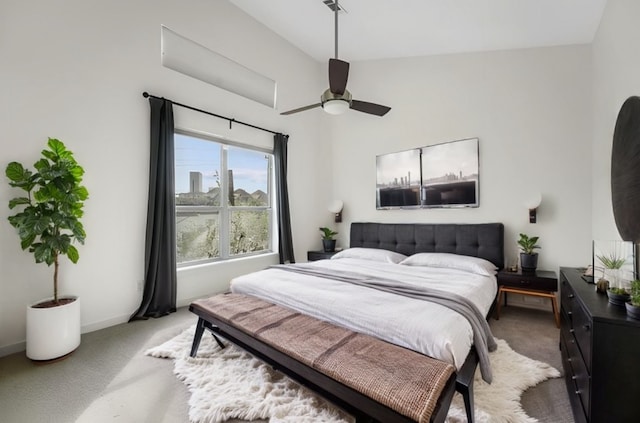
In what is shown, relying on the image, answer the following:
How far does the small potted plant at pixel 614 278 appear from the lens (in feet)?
4.56

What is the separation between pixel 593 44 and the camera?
3.04m

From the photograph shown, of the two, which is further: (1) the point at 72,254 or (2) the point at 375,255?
(2) the point at 375,255

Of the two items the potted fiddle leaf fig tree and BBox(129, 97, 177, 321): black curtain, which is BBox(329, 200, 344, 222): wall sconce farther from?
the potted fiddle leaf fig tree

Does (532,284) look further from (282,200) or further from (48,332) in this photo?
(48,332)

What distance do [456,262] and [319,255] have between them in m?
2.17

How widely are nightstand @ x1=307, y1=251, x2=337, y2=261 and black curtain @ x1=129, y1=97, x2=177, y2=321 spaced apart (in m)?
2.24

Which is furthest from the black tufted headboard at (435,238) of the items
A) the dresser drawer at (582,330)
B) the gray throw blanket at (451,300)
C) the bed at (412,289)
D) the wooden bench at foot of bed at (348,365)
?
the wooden bench at foot of bed at (348,365)

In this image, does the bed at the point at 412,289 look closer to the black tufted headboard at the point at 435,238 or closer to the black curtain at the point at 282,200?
the black tufted headboard at the point at 435,238

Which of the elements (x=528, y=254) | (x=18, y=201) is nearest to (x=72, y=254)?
(x=18, y=201)

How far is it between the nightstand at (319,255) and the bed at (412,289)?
0.46 metres

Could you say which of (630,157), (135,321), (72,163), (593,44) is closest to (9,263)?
(72,163)

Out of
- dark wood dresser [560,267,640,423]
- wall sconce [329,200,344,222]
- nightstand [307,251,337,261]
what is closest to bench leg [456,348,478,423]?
dark wood dresser [560,267,640,423]

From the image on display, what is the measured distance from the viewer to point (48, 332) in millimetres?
2178

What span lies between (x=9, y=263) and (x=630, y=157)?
4718 mm
